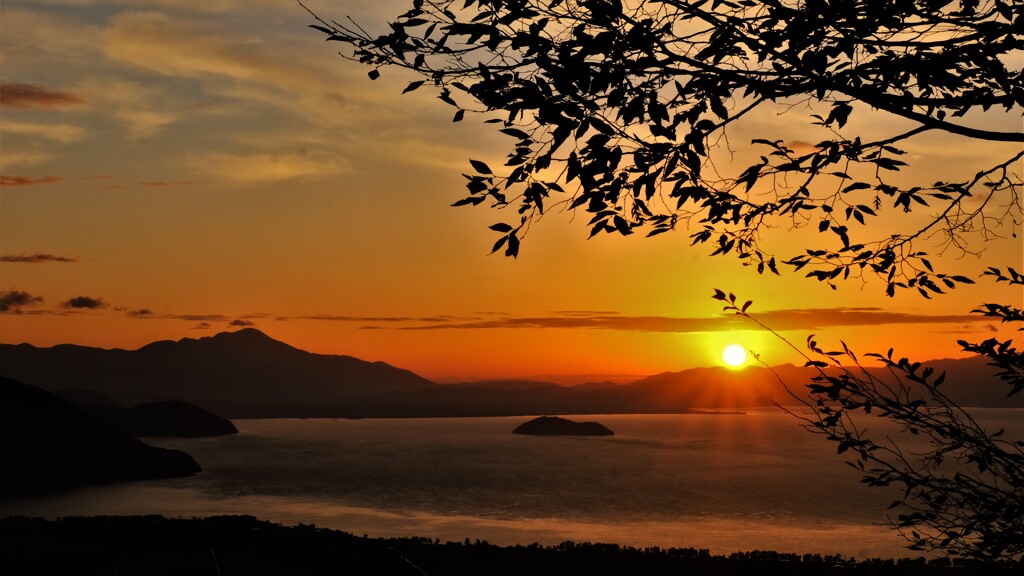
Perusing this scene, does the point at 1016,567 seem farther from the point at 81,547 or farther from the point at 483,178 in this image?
the point at 81,547

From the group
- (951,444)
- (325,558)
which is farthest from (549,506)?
(951,444)

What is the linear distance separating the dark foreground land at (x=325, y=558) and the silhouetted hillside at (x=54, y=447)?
159 metres

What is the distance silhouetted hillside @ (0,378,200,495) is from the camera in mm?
167625

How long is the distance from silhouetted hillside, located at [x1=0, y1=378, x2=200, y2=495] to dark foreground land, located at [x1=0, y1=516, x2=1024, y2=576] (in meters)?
159

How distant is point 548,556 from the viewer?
23656 millimetres

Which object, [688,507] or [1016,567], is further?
[688,507]

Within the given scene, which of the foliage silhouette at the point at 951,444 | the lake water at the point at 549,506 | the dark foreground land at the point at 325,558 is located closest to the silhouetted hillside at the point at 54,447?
the lake water at the point at 549,506

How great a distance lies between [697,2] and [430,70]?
108 inches

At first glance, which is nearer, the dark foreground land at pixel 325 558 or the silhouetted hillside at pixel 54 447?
the dark foreground land at pixel 325 558

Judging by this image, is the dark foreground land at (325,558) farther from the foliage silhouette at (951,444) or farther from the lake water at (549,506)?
the lake water at (549,506)

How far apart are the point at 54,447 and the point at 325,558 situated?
177504 mm

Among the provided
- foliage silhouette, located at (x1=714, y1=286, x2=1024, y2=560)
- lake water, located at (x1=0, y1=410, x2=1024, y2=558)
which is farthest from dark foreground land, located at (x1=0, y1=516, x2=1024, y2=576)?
lake water, located at (x1=0, y1=410, x2=1024, y2=558)

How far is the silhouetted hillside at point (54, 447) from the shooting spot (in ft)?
550

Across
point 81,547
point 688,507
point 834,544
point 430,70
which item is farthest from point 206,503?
point 430,70
